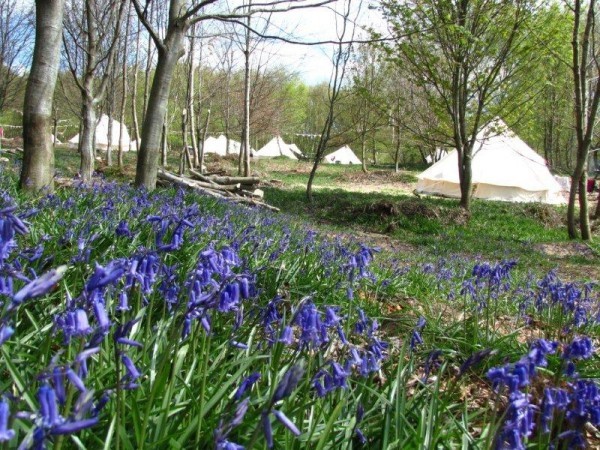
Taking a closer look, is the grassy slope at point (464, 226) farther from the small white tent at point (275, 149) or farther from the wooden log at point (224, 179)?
the small white tent at point (275, 149)

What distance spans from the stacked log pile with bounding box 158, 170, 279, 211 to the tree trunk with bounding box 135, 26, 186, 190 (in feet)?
11.9

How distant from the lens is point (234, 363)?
216 cm

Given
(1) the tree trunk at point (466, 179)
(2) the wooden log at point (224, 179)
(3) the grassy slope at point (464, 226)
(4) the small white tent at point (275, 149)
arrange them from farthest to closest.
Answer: (4) the small white tent at point (275, 149) → (1) the tree trunk at point (466, 179) → (2) the wooden log at point (224, 179) → (3) the grassy slope at point (464, 226)

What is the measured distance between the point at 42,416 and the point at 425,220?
14.2m

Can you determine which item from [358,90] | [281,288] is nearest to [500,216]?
[358,90]

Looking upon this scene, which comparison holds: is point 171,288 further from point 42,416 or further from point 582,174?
point 582,174

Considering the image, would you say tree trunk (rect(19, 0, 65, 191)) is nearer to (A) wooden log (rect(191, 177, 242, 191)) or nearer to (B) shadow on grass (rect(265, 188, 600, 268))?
(B) shadow on grass (rect(265, 188, 600, 268))

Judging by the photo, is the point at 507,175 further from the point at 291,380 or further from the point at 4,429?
the point at 4,429

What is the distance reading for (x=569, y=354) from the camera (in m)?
1.84

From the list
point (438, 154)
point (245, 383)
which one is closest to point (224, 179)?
point (245, 383)

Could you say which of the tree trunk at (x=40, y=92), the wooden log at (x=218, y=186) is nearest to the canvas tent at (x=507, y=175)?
the wooden log at (x=218, y=186)

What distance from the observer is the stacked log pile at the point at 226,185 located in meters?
14.1

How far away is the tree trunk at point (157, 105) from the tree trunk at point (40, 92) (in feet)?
10.2

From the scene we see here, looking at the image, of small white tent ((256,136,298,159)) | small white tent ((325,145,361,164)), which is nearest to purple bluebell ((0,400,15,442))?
small white tent ((325,145,361,164))
